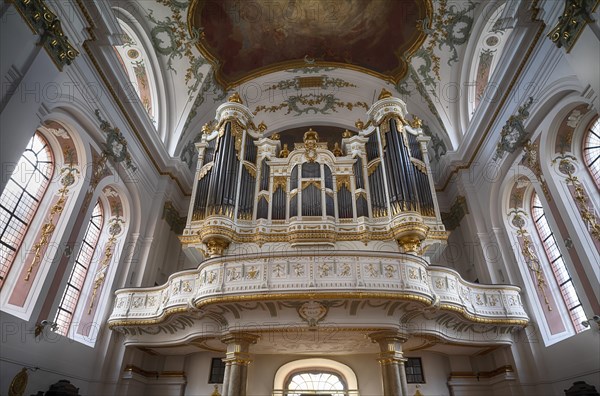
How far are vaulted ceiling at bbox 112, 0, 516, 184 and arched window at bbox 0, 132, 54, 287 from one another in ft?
13.6

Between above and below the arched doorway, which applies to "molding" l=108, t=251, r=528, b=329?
above

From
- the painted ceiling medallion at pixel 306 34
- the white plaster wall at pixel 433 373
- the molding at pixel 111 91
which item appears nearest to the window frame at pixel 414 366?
the white plaster wall at pixel 433 373

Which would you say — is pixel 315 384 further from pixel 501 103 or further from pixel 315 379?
pixel 501 103

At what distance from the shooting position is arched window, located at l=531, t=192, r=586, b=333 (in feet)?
29.1

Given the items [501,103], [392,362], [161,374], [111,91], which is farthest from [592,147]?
[161,374]

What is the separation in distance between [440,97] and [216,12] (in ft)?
26.1

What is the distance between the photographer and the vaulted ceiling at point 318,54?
39.4ft

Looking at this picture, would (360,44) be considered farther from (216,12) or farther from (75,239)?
(75,239)

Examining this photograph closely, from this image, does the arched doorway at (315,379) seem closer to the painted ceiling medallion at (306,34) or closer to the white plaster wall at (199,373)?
the white plaster wall at (199,373)

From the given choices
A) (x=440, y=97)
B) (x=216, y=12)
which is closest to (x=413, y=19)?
(x=440, y=97)

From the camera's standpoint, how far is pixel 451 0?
11.7 meters

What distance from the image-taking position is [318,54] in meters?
14.3

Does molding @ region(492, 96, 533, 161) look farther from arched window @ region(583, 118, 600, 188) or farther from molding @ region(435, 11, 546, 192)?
arched window @ region(583, 118, 600, 188)

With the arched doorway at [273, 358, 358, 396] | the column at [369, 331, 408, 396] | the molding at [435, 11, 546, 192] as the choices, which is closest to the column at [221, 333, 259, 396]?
the arched doorway at [273, 358, 358, 396]
